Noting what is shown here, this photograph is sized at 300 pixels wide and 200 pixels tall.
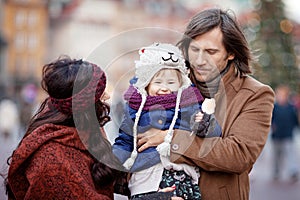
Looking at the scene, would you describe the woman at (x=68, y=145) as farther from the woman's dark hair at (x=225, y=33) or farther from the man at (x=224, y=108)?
the woman's dark hair at (x=225, y=33)

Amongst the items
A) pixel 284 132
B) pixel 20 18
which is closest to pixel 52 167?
pixel 284 132

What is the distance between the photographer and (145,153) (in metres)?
3.53

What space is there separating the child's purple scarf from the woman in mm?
151

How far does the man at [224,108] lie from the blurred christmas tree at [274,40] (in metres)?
20.2

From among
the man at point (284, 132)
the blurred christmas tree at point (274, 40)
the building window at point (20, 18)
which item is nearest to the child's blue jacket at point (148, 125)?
the man at point (284, 132)

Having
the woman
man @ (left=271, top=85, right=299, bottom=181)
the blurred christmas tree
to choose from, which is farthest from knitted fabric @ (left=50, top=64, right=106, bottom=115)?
the blurred christmas tree

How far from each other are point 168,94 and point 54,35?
76.3 m

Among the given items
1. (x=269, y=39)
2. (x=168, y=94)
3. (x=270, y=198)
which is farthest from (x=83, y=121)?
(x=269, y=39)

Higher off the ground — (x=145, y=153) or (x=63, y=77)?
(x=63, y=77)

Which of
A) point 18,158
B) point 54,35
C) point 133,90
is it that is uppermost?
point 133,90

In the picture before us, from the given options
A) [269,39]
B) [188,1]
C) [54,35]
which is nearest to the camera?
[269,39]

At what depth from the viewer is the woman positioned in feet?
11.1

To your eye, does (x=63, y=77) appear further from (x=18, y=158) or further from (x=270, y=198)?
(x=270, y=198)

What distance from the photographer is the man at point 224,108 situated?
3.51 m
